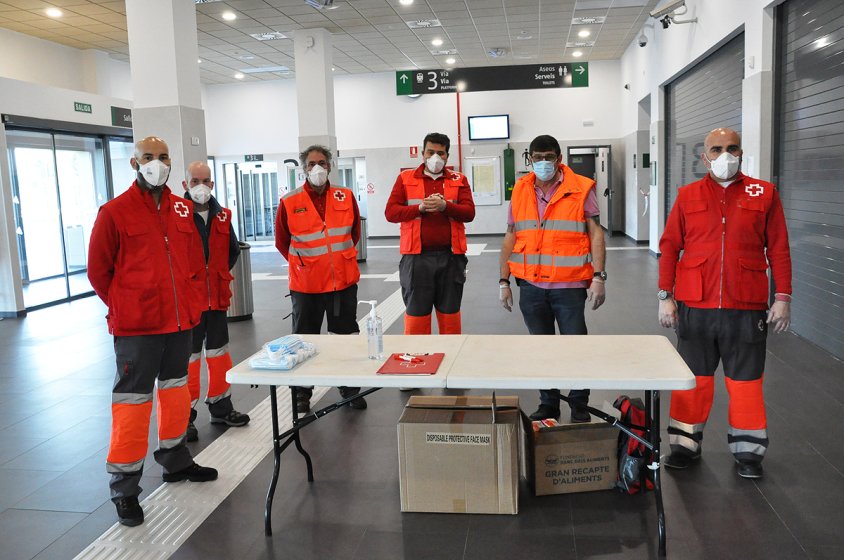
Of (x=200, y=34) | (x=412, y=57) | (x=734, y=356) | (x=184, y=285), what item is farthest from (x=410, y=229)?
(x=412, y=57)

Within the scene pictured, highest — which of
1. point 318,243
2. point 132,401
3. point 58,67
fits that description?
point 58,67

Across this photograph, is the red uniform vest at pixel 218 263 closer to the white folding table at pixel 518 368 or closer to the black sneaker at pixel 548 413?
the white folding table at pixel 518 368

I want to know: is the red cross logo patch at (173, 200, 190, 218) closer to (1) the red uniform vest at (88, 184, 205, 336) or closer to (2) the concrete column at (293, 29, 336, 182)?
(1) the red uniform vest at (88, 184, 205, 336)

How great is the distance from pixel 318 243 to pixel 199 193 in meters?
0.69

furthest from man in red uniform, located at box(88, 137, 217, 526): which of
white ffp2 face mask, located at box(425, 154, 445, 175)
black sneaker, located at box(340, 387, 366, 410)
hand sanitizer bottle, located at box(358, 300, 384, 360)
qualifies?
white ffp2 face mask, located at box(425, 154, 445, 175)

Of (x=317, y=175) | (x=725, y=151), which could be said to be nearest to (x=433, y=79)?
(x=317, y=175)

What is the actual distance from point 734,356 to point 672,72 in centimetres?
732

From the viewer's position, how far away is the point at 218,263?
3680mm

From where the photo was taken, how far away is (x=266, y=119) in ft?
52.3

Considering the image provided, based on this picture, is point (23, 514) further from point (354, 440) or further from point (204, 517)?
point (354, 440)

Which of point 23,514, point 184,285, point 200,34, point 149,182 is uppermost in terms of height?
point 200,34

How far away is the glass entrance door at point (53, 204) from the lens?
27.7 feet

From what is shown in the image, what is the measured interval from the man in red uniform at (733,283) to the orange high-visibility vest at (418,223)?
1414 mm

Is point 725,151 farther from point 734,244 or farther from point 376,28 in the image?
point 376,28
